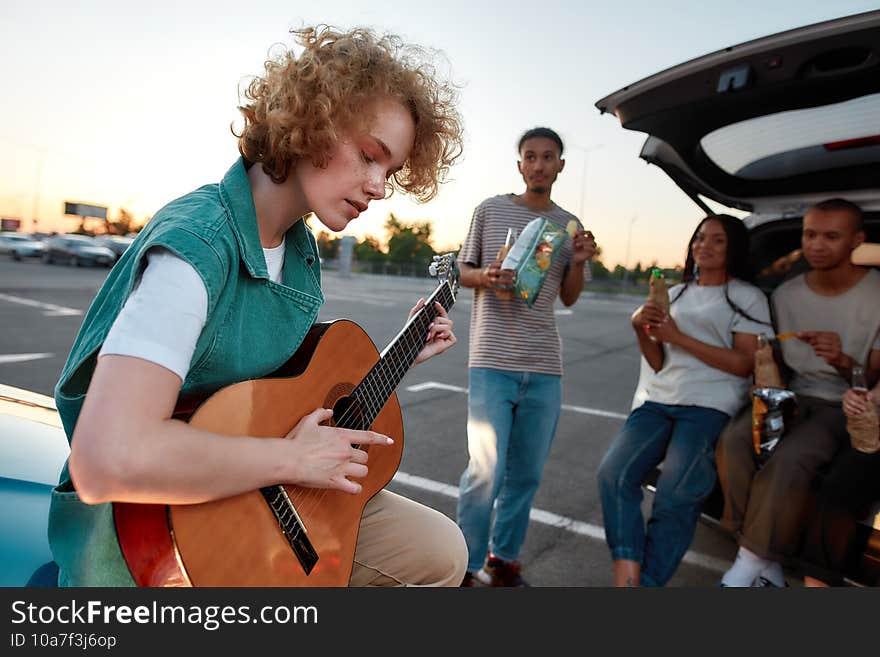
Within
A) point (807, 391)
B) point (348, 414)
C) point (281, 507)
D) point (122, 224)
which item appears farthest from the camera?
point (122, 224)

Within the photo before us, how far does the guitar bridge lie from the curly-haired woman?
0.16 feet

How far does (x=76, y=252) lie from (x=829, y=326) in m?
29.8

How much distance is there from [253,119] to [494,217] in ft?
5.55

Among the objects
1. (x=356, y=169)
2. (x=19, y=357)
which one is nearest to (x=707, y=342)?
(x=356, y=169)

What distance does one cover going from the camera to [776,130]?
253 cm

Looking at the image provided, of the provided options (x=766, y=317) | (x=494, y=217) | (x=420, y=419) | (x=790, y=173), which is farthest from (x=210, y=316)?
(x=420, y=419)

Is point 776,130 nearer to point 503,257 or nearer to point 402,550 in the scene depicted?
point 503,257

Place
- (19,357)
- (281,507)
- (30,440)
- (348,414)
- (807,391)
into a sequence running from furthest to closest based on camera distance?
(19,357)
(807,391)
(30,440)
(348,414)
(281,507)

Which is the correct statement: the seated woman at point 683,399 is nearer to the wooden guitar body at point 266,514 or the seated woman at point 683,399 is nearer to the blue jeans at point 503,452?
the blue jeans at point 503,452

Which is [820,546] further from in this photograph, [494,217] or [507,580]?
[494,217]

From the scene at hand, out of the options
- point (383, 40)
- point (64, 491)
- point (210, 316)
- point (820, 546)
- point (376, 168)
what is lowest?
point (820, 546)

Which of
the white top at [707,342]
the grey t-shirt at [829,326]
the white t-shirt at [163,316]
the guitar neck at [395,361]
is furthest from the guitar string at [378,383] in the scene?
the grey t-shirt at [829,326]

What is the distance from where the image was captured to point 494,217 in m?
2.89

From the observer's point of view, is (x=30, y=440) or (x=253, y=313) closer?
(x=253, y=313)
